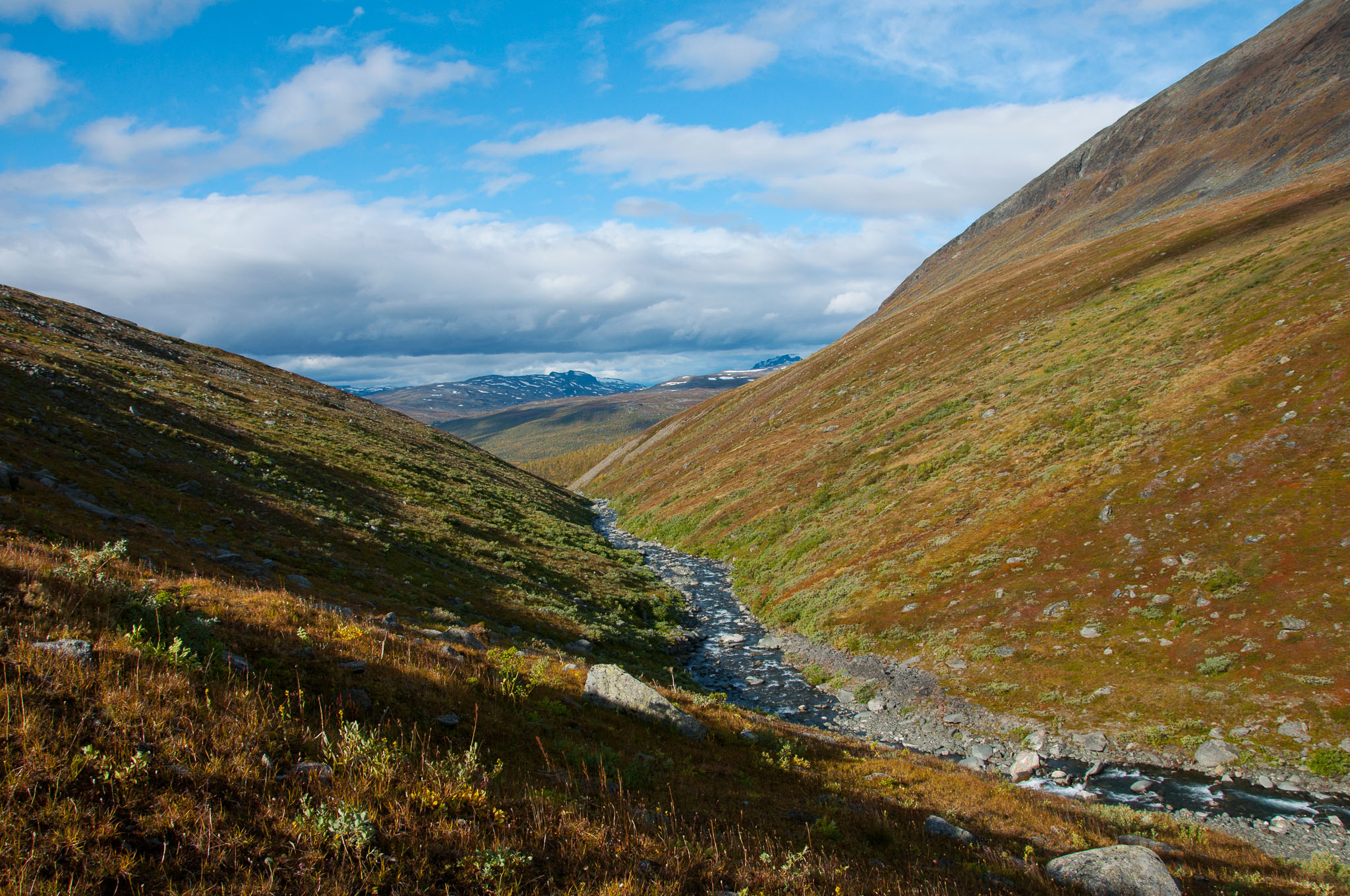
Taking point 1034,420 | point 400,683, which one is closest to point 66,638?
point 400,683

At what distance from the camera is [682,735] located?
39.3ft

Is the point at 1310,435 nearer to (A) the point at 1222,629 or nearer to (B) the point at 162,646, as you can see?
(A) the point at 1222,629

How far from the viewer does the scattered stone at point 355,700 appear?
7.90 meters

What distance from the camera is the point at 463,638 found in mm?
14453

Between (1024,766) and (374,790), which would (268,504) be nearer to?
(374,790)

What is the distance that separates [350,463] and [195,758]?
126 ft

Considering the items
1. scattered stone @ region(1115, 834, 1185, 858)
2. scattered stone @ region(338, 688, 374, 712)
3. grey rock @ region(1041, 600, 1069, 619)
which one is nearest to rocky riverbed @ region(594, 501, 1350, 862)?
scattered stone @ region(1115, 834, 1185, 858)

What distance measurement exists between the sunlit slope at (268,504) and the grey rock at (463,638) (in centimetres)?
302

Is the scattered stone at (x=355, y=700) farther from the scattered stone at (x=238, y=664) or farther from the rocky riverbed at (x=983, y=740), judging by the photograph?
the rocky riverbed at (x=983, y=740)

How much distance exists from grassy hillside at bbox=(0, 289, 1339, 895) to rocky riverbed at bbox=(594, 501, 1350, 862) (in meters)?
2.59

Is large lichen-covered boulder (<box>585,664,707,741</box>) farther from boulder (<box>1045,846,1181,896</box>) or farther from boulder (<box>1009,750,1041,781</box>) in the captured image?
boulder (<box>1009,750,1041,781</box>)

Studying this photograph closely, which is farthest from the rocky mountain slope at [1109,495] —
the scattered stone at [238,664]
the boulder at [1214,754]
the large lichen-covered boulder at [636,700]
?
the scattered stone at [238,664]

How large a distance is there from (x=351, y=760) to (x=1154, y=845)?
1348cm

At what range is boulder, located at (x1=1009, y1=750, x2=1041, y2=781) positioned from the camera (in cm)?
1596
